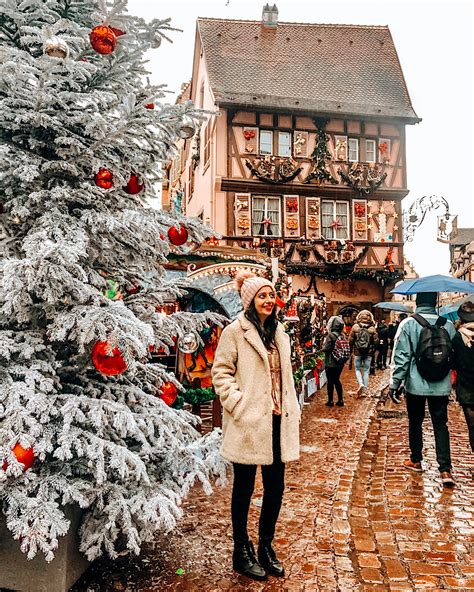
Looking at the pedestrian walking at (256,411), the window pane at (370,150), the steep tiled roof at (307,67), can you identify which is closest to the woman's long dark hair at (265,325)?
the pedestrian walking at (256,411)

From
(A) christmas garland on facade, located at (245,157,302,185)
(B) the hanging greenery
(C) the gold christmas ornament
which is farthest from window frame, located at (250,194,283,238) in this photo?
(C) the gold christmas ornament

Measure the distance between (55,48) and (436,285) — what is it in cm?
522

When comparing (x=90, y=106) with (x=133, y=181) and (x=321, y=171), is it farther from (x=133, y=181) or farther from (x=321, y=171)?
(x=321, y=171)

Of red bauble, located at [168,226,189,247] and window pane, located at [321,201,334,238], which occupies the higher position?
window pane, located at [321,201,334,238]

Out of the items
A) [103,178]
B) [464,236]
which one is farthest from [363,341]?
[464,236]

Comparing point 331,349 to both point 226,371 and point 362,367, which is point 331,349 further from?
point 226,371

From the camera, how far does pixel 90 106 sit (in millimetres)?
3518

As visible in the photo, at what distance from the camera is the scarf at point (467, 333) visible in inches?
220

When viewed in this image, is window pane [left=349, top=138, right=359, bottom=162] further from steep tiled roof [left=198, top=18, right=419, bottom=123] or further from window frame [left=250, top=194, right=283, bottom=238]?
window frame [left=250, top=194, right=283, bottom=238]

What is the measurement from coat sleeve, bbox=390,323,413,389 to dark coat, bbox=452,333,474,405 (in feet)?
1.62

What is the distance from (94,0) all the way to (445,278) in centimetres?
522

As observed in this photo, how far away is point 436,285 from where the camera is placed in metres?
→ 6.79

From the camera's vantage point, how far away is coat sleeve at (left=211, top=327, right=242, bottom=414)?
3.23m

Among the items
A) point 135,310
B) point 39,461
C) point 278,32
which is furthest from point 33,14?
point 278,32
